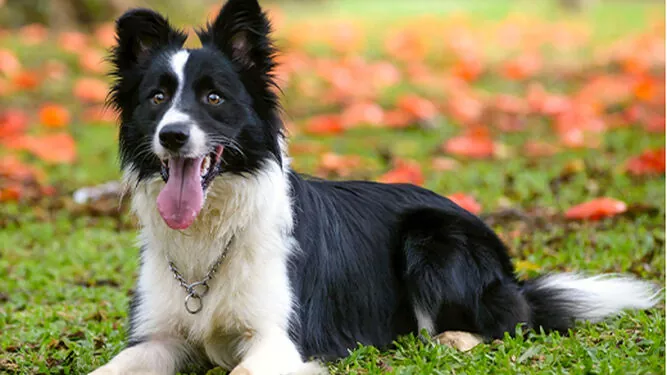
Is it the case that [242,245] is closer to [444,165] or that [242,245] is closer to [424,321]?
[424,321]

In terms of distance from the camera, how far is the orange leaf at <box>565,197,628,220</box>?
6891 mm

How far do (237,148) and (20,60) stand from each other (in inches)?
428

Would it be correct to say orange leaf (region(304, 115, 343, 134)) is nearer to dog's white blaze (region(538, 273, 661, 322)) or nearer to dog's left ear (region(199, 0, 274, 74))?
dog's white blaze (region(538, 273, 661, 322))

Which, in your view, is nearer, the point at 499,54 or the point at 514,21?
the point at 499,54

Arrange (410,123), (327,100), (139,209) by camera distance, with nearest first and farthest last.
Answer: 1. (139,209)
2. (410,123)
3. (327,100)

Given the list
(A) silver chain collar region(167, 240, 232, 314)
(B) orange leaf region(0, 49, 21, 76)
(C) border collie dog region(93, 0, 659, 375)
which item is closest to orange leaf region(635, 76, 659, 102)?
(C) border collie dog region(93, 0, 659, 375)

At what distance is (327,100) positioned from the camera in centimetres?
1299

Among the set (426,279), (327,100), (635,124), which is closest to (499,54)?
(327,100)

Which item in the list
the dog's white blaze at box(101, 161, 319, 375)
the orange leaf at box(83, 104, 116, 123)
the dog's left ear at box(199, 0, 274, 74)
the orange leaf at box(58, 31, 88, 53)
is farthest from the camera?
the orange leaf at box(58, 31, 88, 53)

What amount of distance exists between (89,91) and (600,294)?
31.2 feet

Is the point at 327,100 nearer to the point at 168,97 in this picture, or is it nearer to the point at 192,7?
the point at 192,7

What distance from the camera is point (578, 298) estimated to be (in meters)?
4.93

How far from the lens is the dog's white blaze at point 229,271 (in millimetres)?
4191

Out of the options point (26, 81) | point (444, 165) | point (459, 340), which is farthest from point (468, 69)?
point (459, 340)
